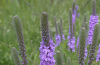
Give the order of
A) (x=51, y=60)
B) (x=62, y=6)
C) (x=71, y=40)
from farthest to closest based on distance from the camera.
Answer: (x=62, y=6) → (x=71, y=40) → (x=51, y=60)

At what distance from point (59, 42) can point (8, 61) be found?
120 centimetres

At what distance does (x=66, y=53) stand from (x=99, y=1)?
7.59 ft

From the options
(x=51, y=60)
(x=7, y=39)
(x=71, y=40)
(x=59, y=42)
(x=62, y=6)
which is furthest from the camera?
(x=62, y=6)

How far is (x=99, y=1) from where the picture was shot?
4371mm

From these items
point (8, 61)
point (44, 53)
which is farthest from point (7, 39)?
point (44, 53)

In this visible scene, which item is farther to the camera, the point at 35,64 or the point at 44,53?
the point at 35,64

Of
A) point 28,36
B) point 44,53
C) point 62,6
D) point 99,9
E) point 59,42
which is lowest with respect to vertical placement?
point 44,53

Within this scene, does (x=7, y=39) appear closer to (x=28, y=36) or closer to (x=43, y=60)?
(x=28, y=36)

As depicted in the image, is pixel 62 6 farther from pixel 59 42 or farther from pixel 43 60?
pixel 43 60

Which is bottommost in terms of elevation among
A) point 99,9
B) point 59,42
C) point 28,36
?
point 59,42

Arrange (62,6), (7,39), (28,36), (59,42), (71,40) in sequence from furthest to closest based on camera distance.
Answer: (62,6) < (28,36) < (7,39) < (59,42) < (71,40)

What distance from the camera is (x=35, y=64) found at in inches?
117

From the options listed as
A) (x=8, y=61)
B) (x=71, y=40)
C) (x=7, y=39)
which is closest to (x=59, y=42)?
(x=71, y=40)

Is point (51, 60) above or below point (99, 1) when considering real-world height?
below
